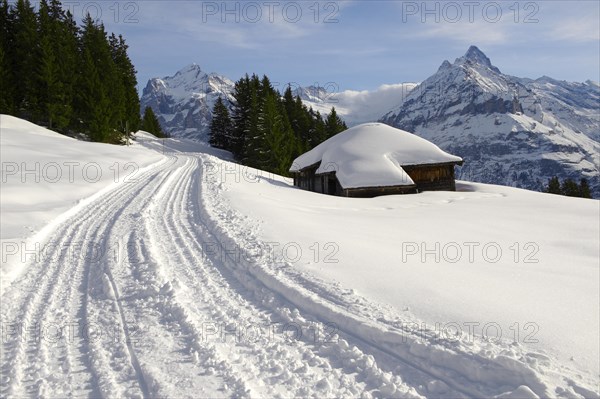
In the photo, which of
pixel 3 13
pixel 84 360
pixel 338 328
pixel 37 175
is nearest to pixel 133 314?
pixel 84 360

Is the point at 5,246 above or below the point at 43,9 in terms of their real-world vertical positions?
below

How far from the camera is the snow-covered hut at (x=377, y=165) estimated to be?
23516 mm

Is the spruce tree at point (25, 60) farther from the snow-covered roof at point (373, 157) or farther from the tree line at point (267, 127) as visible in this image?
the snow-covered roof at point (373, 157)

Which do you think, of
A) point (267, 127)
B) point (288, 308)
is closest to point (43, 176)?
point (288, 308)

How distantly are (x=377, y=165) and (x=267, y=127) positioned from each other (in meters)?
18.4

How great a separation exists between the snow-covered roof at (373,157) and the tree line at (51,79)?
24.7 m

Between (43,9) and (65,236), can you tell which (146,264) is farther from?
(43,9)

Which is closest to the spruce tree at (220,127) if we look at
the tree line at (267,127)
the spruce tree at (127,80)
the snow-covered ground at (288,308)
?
the tree line at (267,127)

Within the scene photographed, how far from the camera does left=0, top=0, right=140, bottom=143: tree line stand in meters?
36.5

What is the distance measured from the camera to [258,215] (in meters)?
11.9

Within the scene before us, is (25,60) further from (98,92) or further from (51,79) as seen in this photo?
(98,92)

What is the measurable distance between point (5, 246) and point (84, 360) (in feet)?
18.9

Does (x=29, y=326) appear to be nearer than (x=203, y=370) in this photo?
No

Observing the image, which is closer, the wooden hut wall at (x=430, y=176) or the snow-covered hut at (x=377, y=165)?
the snow-covered hut at (x=377, y=165)
